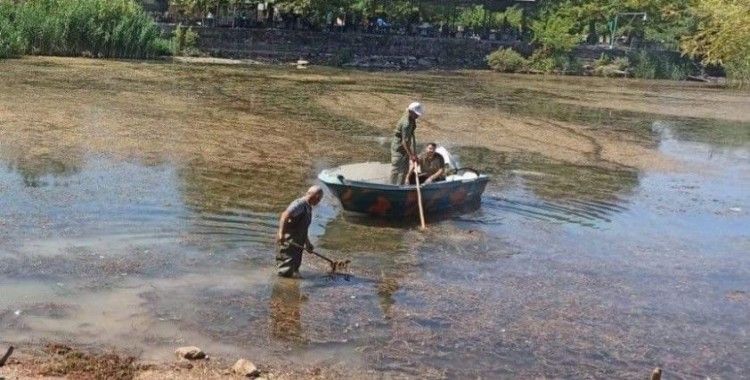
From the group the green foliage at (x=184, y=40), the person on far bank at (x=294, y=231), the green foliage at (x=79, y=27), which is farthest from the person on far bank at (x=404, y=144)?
the green foliage at (x=184, y=40)

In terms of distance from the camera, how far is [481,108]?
104ft

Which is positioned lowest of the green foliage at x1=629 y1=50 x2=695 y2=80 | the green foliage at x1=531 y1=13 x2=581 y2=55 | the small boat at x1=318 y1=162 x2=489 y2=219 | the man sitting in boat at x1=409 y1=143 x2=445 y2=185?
the small boat at x1=318 y1=162 x2=489 y2=219

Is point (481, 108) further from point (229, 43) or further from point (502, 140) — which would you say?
point (229, 43)

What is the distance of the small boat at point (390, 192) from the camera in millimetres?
12992

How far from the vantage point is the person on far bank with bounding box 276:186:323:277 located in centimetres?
988

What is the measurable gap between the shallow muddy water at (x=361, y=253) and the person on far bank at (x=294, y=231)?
23 centimetres

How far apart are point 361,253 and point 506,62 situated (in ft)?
141

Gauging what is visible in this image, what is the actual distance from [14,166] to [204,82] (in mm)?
18055

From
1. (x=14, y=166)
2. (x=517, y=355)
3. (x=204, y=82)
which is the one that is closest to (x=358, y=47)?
(x=204, y=82)

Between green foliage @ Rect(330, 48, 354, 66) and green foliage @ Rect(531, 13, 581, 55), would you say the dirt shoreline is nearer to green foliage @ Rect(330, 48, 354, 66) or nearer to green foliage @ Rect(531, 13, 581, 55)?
green foliage @ Rect(330, 48, 354, 66)

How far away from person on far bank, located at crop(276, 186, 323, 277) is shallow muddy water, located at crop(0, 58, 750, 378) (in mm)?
231

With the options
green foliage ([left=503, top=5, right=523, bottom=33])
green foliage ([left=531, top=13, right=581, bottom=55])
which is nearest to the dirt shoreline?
green foliage ([left=531, top=13, right=581, bottom=55])

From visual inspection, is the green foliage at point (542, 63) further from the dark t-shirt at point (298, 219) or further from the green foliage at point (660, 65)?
the dark t-shirt at point (298, 219)

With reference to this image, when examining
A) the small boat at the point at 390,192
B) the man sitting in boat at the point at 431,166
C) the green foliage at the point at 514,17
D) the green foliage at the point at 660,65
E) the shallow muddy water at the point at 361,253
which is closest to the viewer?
the shallow muddy water at the point at 361,253
